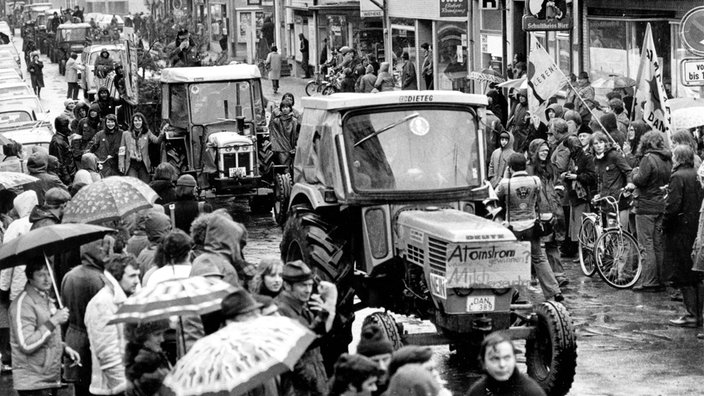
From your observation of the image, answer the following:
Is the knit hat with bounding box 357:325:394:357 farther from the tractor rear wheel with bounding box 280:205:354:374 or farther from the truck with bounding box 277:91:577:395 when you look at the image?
the tractor rear wheel with bounding box 280:205:354:374

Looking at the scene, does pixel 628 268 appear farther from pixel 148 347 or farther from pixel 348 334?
pixel 148 347

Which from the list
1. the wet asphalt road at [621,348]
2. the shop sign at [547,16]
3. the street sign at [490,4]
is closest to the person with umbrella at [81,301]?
the wet asphalt road at [621,348]

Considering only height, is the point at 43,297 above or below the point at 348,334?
above

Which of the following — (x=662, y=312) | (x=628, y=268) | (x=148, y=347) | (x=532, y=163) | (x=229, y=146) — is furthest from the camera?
(x=229, y=146)

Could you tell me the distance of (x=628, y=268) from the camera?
57.2ft

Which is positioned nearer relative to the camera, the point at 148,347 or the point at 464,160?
the point at 148,347

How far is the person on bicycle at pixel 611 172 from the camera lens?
1830 cm

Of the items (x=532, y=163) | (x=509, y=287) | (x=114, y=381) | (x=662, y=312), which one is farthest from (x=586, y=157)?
(x=114, y=381)

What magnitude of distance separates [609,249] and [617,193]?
38.6 inches

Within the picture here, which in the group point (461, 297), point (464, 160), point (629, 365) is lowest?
point (629, 365)

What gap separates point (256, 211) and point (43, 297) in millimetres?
14326

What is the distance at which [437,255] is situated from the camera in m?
12.2

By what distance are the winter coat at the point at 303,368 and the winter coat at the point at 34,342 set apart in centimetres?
172

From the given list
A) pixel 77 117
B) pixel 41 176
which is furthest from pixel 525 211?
pixel 77 117
